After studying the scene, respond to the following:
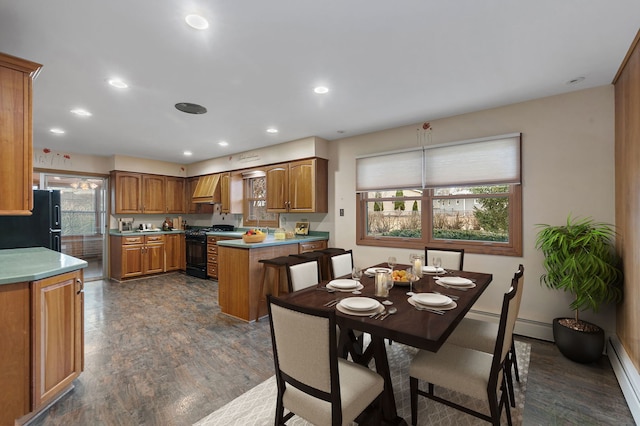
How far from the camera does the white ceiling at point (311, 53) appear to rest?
175cm

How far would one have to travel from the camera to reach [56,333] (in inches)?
81.1

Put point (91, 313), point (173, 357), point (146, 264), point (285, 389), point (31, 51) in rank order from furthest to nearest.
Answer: point (146, 264)
point (91, 313)
point (173, 357)
point (31, 51)
point (285, 389)

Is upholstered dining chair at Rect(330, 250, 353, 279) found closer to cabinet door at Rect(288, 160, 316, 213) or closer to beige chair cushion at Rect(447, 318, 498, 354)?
beige chair cushion at Rect(447, 318, 498, 354)

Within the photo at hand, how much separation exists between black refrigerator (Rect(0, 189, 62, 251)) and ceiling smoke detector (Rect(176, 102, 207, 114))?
257 centimetres

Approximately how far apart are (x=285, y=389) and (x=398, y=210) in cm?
318

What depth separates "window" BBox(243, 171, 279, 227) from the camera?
5.76 meters

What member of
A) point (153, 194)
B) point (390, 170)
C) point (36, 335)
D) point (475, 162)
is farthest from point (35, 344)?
point (153, 194)

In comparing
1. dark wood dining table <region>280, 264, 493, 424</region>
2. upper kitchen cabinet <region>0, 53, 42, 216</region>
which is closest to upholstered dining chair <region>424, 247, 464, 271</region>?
dark wood dining table <region>280, 264, 493, 424</region>

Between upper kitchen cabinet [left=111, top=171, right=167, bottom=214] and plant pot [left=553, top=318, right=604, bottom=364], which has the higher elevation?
upper kitchen cabinet [left=111, top=171, right=167, bottom=214]

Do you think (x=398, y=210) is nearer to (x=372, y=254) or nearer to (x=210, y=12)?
(x=372, y=254)

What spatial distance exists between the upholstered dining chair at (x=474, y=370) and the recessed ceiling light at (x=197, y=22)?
93.2 inches

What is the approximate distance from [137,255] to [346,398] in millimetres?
5958

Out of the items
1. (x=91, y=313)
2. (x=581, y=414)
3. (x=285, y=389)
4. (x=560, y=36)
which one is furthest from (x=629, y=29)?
(x=91, y=313)

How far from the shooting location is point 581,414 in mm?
1965
